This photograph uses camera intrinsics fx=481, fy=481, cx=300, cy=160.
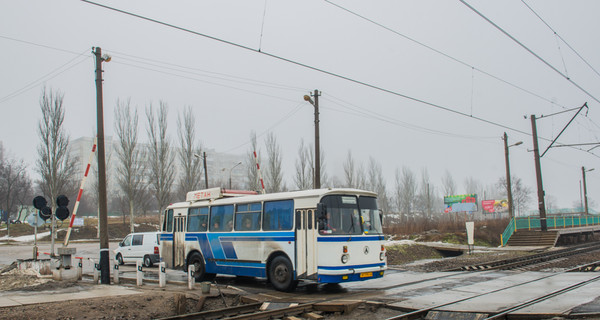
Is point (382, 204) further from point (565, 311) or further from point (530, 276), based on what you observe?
point (565, 311)

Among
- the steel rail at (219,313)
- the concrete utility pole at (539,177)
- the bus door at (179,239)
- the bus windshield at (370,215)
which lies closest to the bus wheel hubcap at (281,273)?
the steel rail at (219,313)

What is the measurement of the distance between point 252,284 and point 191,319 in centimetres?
A: 625

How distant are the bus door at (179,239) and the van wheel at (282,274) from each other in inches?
200

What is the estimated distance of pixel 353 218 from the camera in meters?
13.0

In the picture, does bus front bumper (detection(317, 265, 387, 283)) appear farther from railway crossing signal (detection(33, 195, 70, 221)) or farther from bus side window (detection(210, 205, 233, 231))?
railway crossing signal (detection(33, 195, 70, 221))

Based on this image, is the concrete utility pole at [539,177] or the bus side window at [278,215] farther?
the concrete utility pole at [539,177]

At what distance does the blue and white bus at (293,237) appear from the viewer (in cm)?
1248

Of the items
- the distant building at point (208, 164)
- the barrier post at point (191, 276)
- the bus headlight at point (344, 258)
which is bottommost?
the barrier post at point (191, 276)

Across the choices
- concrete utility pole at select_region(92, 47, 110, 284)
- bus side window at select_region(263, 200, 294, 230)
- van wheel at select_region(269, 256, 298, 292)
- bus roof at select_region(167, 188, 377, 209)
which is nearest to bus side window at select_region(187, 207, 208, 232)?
bus roof at select_region(167, 188, 377, 209)

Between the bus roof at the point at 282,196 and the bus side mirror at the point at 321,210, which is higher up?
the bus roof at the point at 282,196

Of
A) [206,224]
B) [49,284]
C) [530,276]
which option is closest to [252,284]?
[206,224]

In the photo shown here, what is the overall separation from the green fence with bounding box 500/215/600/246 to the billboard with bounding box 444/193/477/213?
14.1 m

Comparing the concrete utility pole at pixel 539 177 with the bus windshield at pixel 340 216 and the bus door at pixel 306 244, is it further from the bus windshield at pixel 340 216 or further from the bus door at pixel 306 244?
the bus door at pixel 306 244

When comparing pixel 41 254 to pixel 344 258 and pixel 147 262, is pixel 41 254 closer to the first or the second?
pixel 147 262
